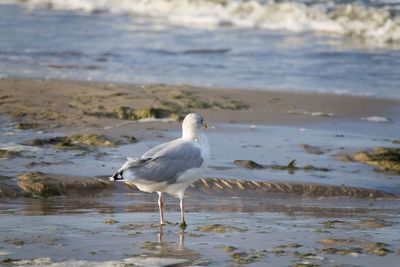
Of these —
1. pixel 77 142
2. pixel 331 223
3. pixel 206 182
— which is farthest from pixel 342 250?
pixel 77 142

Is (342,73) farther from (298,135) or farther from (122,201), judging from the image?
(122,201)

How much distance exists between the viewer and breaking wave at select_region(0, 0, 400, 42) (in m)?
20.8

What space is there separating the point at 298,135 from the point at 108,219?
3992 millimetres

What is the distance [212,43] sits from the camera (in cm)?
1916

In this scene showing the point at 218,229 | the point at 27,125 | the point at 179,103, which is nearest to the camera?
the point at 218,229

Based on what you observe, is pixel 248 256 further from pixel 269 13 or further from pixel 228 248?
pixel 269 13

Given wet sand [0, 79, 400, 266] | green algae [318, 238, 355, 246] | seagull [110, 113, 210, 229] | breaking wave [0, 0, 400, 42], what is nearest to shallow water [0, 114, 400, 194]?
wet sand [0, 79, 400, 266]

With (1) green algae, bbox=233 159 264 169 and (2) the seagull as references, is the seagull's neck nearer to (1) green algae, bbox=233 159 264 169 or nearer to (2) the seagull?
(2) the seagull

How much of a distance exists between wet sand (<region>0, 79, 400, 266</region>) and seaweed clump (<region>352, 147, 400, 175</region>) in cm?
10

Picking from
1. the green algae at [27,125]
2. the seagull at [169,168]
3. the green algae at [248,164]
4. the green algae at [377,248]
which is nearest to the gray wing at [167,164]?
the seagull at [169,168]

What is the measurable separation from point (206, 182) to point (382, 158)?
Result: 207 cm

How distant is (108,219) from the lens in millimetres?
7625

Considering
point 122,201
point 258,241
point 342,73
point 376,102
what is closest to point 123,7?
point 342,73

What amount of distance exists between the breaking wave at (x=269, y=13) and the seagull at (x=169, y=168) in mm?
12539
